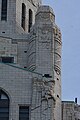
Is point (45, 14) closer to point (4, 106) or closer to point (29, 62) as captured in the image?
point (29, 62)

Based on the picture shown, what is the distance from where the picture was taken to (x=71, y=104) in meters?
77.9

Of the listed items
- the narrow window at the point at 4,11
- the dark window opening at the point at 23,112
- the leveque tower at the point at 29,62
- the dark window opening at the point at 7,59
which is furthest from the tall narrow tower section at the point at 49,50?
the narrow window at the point at 4,11

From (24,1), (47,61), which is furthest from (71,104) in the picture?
(24,1)

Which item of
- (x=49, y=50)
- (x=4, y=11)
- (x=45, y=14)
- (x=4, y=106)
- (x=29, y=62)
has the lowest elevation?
(x=4, y=106)

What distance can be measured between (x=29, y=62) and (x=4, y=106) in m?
5.47

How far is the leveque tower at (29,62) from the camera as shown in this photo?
74.0 metres

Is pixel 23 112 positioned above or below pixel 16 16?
below

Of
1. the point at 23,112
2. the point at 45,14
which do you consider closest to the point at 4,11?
the point at 45,14

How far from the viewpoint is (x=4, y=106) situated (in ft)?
244

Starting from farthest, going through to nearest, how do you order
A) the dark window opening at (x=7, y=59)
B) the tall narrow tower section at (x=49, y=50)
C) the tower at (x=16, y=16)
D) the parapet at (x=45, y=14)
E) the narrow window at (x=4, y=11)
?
1. the narrow window at (x=4, y=11)
2. the tower at (x=16, y=16)
3. the parapet at (x=45, y=14)
4. the dark window opening at (x=7, y=59)
5. the tall narrow tower section at (x=49, y=50)

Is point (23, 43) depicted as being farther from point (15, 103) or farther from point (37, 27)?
point (15, 103)

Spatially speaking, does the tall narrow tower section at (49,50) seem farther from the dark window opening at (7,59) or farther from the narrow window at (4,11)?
the narrow window at (4,11)

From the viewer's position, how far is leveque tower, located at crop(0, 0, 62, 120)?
74000 millimetres

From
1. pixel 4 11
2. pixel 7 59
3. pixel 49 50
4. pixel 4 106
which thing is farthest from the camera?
pixel 4 11
